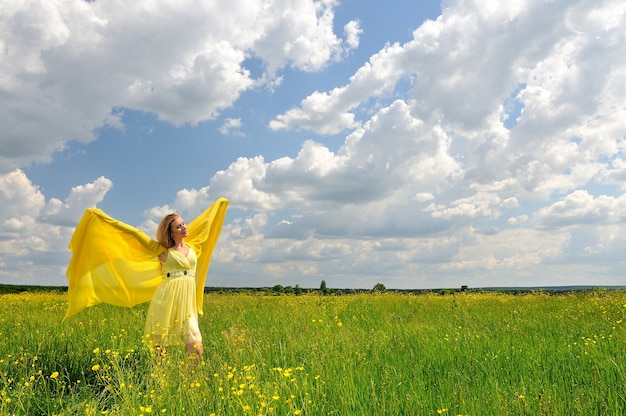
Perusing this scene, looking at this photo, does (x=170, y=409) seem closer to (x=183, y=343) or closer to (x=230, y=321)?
(x=183, y=343)

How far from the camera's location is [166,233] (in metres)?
7.96

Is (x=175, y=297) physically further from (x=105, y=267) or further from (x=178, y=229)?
(x=105, y=267)

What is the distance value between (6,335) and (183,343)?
5.05 m

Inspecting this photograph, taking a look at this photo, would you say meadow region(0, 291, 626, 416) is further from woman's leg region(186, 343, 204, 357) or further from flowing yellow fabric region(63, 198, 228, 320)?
flowing yellow fabric region(63, 198, 228, 320)

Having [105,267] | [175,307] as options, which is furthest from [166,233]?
[105,267]

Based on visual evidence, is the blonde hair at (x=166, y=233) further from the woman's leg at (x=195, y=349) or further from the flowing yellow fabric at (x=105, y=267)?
the woman's leg at (x=195, y=349)

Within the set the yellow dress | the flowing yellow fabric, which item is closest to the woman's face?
the yellow dress

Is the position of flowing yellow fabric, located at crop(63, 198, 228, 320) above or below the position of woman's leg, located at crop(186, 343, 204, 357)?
above

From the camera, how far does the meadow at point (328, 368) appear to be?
493 centimetres

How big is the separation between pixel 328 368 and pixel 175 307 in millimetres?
2889

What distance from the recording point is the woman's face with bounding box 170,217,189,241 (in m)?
7.93

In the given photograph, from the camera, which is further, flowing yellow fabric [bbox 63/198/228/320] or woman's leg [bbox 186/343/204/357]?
flowing yellow fabric [bbox 63/198/228/320]

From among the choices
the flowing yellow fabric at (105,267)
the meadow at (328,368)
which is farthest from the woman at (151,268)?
the meadow at (328,368)

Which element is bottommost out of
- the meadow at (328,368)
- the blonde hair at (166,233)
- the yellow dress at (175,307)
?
the meadow at (328,368)
